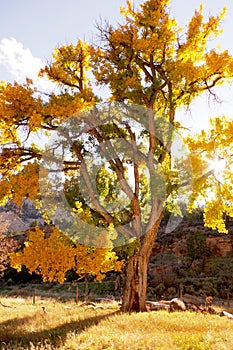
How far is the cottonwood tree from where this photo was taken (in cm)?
1308

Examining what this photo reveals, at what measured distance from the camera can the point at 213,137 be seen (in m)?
13.2

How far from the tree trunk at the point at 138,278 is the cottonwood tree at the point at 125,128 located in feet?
0.12

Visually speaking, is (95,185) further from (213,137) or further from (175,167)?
(213,137)

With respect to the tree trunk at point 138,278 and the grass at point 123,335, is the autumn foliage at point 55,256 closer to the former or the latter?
the tree trunk at point 138,278

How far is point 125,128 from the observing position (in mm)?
15086

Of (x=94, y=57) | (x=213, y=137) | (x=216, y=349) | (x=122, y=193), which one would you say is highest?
(x=94, y=57)

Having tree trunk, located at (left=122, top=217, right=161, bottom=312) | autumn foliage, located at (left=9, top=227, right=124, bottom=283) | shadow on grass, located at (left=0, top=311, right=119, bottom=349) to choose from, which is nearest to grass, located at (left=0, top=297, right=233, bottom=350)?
shadow on grass, located at (left=0, top=311, right=119, bottom=349)

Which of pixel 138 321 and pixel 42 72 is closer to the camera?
pixel 138 321

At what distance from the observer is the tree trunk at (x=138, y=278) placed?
13484 mm

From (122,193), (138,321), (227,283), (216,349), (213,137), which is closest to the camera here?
(216,349)

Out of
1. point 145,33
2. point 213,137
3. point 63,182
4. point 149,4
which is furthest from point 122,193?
point 149,4

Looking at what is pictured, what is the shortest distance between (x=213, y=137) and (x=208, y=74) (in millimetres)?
2837

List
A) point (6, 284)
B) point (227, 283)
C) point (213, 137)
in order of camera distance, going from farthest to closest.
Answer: point (6, 284), point (227, 283), point (213, 137)

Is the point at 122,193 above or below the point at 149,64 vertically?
below
